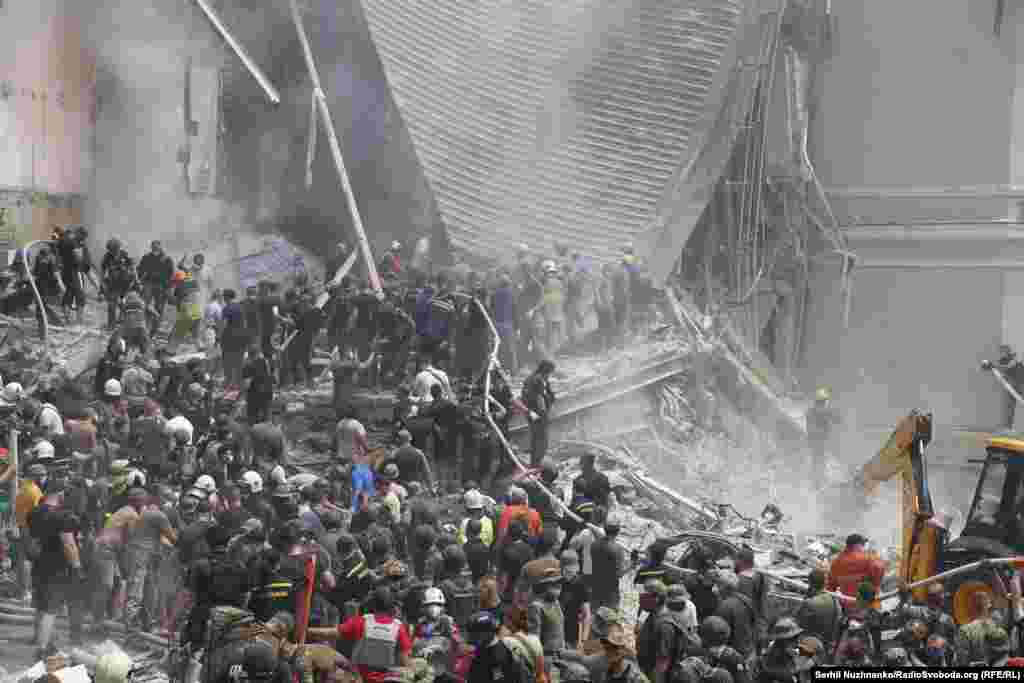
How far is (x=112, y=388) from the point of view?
67.9 ft

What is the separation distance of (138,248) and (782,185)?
1034 cm

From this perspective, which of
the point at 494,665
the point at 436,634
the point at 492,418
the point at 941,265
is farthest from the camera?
→ the point at 941,265

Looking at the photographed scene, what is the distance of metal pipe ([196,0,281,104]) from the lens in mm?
27844

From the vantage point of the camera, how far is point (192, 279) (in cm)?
2492

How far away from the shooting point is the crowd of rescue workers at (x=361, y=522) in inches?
508

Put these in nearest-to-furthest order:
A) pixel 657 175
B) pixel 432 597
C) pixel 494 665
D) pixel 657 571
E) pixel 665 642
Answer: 1. pixel 494 665
2. pixel 665 642
3. pixel 432 597
4. pixel 657 571
5. pixel 657 175

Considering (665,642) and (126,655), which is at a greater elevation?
(665,642)

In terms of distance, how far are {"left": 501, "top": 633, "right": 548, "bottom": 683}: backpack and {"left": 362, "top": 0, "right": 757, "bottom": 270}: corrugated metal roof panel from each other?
16531mm

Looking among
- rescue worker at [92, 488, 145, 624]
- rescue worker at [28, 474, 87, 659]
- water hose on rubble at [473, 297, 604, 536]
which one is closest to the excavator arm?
water hose on rubble at [473, 297, 604, 536]

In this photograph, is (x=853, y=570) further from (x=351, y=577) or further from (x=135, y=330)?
(x=135, y=330)

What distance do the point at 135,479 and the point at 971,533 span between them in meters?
7.70

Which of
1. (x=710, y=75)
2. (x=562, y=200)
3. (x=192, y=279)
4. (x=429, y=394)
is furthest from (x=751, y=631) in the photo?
(x=710, y=75)

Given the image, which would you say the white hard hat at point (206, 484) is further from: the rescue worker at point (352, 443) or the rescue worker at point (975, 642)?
the rescue worker at point (975, 642)

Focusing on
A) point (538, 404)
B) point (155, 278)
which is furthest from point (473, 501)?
point (155, 278)
